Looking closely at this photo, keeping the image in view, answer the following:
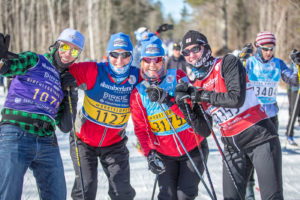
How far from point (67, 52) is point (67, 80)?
286mm

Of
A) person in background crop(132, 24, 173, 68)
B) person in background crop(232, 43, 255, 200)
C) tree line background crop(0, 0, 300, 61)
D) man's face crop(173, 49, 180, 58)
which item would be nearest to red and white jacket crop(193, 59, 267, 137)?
person in background crop(232, 43, 255, 200)

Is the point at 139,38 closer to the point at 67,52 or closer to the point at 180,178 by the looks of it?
the point at 67,52

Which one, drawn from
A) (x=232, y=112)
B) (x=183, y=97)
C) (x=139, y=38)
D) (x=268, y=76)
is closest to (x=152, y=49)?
(x=183, y=97)

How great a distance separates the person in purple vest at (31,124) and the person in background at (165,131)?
742mm

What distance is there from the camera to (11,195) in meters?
2.31

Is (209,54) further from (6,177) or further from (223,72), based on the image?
(6,177)

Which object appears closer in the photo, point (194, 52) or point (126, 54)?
point (194, 52)

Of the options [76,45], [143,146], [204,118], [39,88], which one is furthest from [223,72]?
[39,88]

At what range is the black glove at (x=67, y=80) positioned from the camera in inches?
110

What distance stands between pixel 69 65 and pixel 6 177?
47.5 inches

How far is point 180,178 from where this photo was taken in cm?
303

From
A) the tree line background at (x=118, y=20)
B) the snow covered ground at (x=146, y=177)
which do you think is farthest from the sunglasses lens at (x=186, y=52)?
the tree line background at (x=118, y=20)

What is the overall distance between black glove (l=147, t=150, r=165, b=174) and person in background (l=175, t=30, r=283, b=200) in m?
0.64

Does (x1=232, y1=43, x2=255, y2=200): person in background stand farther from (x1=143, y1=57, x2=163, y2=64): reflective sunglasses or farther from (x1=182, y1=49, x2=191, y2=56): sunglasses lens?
(x1=143, y1=57, x2=163, y2=64): reflective sunglasses
